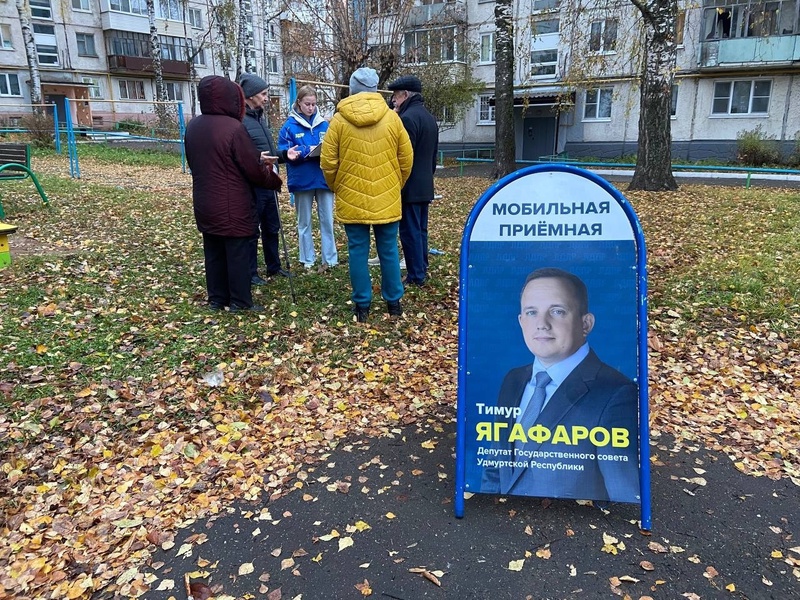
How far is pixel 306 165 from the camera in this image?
6133mm

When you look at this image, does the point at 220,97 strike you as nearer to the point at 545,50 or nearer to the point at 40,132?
the point at 40,132

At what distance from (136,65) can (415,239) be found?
45.4m

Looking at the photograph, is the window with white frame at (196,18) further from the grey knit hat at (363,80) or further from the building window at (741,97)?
the grey knit hat at (363,80)

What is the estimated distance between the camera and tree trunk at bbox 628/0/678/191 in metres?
12.2

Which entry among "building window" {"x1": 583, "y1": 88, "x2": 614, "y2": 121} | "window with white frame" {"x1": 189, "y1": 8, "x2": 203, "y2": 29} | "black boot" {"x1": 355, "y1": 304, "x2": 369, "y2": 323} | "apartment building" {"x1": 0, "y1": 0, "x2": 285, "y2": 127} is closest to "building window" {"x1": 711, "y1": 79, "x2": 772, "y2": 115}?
"building window" {"x1": 583, "y1": 88, "x2": 614, "y2": 121}

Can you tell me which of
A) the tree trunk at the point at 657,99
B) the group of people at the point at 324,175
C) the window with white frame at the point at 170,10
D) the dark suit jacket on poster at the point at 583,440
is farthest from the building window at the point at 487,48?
the dark suit jacket on poster at the point at 583,440

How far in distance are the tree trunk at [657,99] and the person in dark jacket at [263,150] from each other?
8.91m

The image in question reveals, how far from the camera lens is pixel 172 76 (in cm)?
4678

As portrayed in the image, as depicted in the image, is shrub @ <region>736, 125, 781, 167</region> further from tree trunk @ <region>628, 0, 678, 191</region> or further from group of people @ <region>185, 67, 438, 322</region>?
group of people @ <region>185, 67, 438, 322</region>

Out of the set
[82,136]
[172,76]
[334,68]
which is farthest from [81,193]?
[172,76]

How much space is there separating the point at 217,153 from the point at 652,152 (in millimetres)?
10190

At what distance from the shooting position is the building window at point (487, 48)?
31641 mm

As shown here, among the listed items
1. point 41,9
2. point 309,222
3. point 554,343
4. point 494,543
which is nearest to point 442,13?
point 309,222

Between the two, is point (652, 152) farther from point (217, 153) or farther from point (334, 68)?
point (334, 68)
